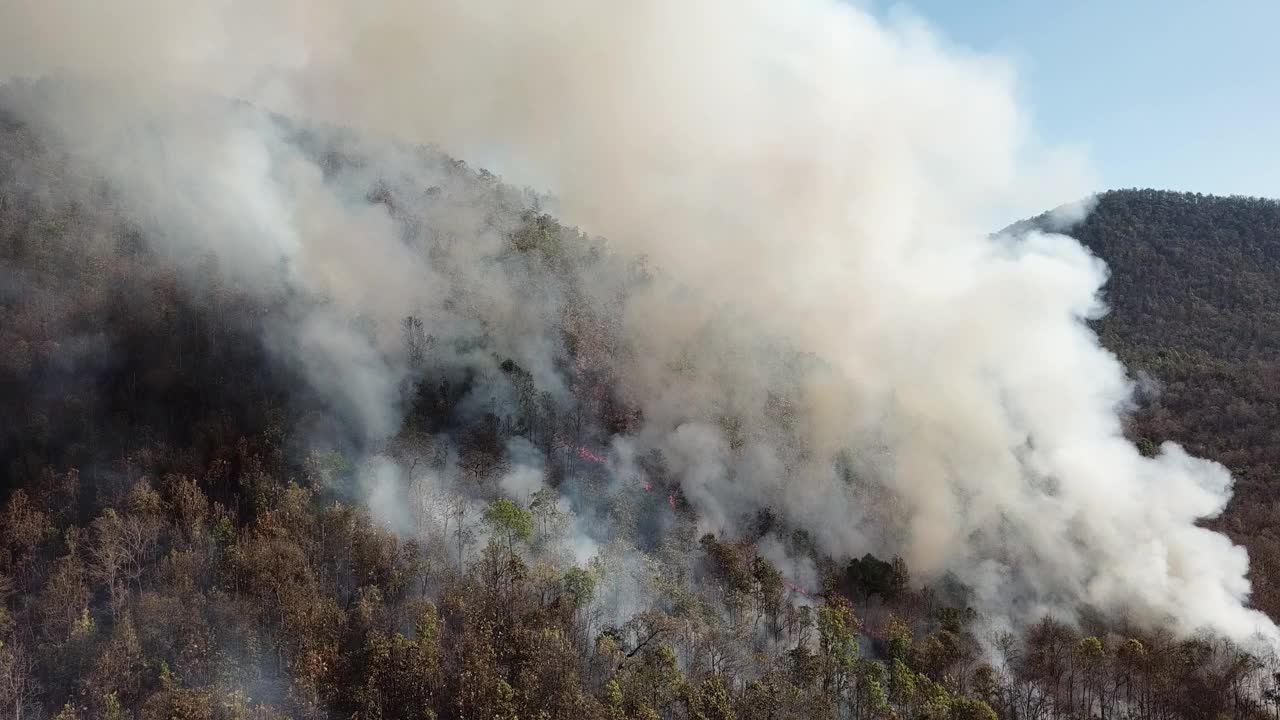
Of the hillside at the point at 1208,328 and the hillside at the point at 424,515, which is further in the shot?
the hillside at the point at 1208,328

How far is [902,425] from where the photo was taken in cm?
5772

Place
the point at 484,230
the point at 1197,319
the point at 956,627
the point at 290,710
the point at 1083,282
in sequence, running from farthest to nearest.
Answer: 1. the point at 1197,319
2. the point at 484,230
3. the point at 1083,282
4. the point at 956,627
5. the point at 290,710

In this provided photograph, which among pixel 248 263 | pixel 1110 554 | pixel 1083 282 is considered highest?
pixel 248 263

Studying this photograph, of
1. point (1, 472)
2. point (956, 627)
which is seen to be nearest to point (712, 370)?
point (956, 627)

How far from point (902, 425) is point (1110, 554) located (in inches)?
615

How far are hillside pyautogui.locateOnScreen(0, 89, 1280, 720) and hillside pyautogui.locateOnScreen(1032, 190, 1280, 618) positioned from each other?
81cm

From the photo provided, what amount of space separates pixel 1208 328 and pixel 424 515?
104885 mm

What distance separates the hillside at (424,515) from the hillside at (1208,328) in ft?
2.66

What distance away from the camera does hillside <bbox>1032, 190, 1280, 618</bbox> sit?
7075 centimetres

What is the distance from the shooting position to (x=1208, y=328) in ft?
346

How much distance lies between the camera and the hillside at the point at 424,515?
34188mm

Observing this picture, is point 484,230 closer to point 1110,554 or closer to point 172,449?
point 172,449

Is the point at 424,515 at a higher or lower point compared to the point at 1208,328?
lower

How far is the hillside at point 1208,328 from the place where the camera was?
7075 cm
